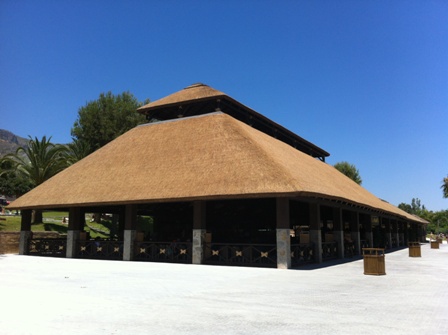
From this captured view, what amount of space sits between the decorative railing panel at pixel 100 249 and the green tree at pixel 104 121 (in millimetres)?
30654

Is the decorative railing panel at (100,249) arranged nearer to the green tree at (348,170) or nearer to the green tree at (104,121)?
the green tree at (104,121)

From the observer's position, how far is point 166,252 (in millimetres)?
24375

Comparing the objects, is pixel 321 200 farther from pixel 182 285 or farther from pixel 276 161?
pixel 182 285

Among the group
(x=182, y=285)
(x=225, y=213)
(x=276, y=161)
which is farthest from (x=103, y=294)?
(x=225, y=213)

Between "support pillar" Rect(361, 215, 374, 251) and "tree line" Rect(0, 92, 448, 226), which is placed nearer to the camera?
"support pillar" Rect(361, 215, 374, 251)

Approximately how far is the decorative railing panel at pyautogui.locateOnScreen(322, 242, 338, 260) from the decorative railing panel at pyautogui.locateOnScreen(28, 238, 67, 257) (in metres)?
19.6

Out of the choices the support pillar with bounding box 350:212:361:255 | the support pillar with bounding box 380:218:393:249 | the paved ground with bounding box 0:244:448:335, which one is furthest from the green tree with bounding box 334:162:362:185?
the paved ground with bounding box 0:244:448:335

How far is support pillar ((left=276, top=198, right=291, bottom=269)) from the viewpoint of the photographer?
763 inches

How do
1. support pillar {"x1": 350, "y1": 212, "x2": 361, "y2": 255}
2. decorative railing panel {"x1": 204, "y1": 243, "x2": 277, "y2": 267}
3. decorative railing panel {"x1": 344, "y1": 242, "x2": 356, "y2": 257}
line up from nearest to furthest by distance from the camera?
1. decorative railing panel {"x1": 204, "y1": 243, "x2": 277, "y2": 267}
2. decorative railing panel {"x1": 344, "y1": 242, "x2": 356, "y2": 257}
3. support pillar {"x1": 350, "y1": 212, "x2": 361, "y2": 255}

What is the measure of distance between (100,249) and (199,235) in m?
8.97

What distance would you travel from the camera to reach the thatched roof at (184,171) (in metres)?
20.6

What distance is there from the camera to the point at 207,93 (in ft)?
103

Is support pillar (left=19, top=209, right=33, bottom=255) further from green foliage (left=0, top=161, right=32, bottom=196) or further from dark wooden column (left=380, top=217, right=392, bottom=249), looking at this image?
dark wooden column (left=380, top=217, right=392, bottom=249)

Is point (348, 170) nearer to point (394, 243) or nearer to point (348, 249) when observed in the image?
point (394, 243)
